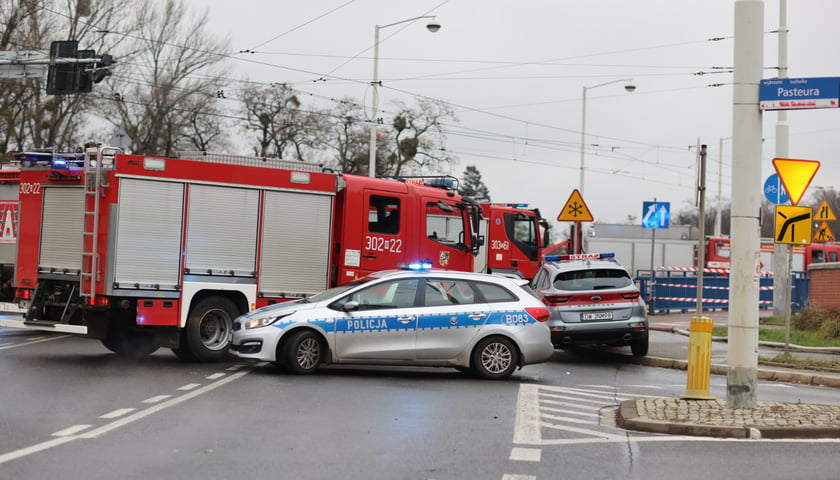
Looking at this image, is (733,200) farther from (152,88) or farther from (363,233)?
(152,88)

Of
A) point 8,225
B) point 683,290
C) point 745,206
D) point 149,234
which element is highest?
point 745,206

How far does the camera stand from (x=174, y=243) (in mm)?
14633

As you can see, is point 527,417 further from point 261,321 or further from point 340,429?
point 261,321

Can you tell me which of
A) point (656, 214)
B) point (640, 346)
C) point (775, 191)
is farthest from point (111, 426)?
point (656, 214)

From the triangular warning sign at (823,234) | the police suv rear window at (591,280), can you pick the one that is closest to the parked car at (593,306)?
the police suv rear window at (591,280)

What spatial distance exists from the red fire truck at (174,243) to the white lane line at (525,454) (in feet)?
24.4

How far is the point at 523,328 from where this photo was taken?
1394 centimetres

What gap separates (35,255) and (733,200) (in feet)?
32.8

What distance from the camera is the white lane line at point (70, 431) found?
28.1 ft

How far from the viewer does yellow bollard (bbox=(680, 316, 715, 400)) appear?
36.3 ft

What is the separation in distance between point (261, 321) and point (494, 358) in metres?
3.25

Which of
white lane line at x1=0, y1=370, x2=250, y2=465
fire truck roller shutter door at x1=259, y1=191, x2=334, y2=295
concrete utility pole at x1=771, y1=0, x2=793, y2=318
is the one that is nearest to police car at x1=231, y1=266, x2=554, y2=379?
white lane line at x1=0, y1=370, x2=250, y2=465

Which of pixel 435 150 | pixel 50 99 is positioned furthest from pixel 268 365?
pixel 435 150

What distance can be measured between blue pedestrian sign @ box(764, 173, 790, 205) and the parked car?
2864 millimetres
